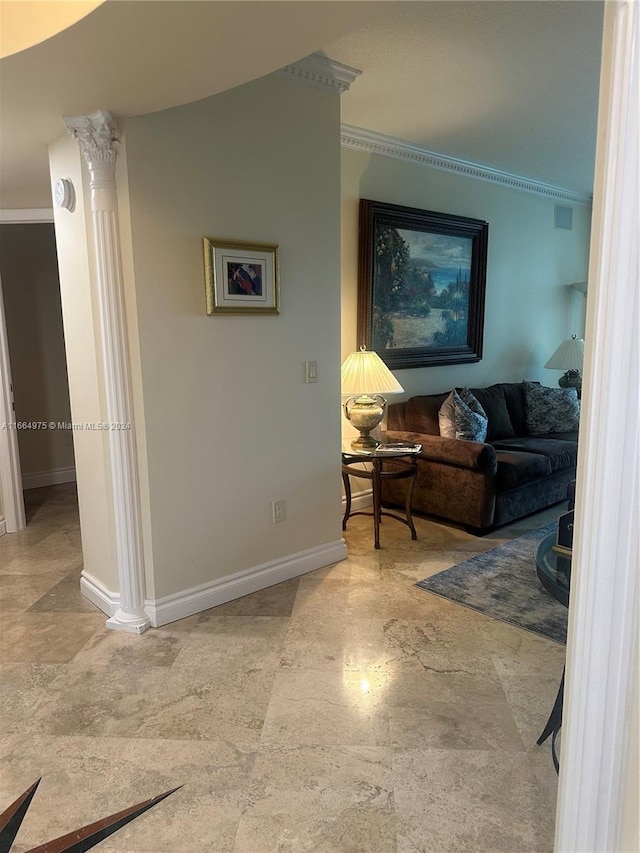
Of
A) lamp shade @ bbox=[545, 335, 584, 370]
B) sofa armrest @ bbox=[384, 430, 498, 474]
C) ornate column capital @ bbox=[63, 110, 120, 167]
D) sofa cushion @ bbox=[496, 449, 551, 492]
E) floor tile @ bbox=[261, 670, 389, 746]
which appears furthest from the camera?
lamp shade @ bbox=[545, 335, 584, 370]

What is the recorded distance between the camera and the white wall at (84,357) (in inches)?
98.7

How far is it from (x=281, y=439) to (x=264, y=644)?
1.02 meters

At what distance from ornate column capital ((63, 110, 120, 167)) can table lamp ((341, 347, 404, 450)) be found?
6.20 feet

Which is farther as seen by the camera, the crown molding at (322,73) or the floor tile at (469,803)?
the crown molding at (322,73)

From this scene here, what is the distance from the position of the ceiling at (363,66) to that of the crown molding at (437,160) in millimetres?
71

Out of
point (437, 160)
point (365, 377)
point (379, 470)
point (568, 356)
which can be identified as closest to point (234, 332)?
point (365, 377)

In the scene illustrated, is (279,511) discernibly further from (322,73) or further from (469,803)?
(322,73)

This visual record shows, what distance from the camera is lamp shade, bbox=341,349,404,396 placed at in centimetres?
368

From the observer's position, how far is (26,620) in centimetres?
276

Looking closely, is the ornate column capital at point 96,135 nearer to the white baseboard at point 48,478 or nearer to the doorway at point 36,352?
the doorway at point 36,352

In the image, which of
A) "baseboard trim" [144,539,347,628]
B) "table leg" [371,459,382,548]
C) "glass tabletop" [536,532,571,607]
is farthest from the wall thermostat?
"glass tabletop" [536,532,571,607]

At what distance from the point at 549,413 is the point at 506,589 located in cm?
234

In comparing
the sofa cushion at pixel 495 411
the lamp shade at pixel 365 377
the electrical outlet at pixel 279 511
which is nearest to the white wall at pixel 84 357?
the electrical outlet at pixel 279 511

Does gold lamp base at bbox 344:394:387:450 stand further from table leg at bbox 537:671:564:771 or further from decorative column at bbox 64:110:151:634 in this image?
table leg at bbox 537:671:564:771
